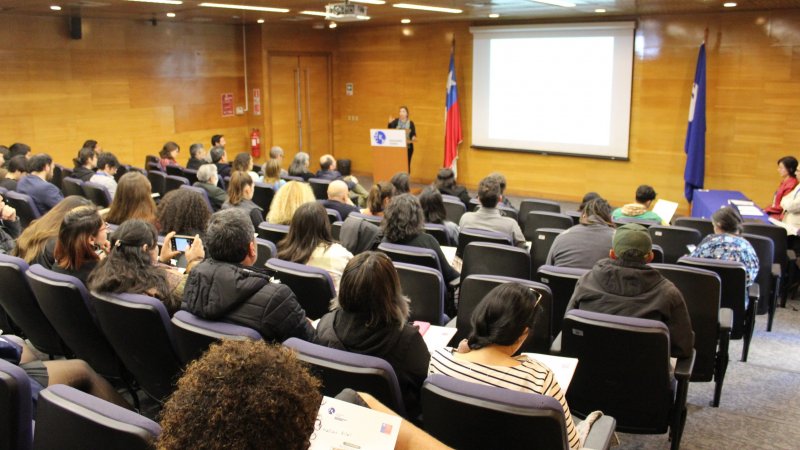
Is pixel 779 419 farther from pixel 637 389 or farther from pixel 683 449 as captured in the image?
pixel 637 389

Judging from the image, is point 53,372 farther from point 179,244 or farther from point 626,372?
point 626,372

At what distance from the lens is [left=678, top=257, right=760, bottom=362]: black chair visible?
14.5ft

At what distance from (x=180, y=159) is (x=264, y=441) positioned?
11.4 metres

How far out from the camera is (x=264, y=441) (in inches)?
46.9

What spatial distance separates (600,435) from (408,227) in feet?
8.11

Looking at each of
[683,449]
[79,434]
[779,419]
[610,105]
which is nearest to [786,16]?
[610,105]

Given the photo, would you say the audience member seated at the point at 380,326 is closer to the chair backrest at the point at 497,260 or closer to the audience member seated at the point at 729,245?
the chair backrest at the point at 497,260

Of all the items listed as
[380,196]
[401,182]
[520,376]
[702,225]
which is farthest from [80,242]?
[702,225]

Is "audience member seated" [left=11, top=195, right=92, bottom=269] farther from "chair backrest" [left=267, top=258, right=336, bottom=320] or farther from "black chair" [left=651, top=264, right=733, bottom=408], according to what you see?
"black chair" [left=651, top=264, right=733, bottom=408]

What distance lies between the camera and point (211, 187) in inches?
274

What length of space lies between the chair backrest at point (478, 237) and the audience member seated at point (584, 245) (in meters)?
0.42

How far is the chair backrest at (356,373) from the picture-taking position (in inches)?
93.7

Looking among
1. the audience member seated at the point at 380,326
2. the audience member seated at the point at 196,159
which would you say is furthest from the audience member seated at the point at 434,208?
the audience member seated at the point at 196,159

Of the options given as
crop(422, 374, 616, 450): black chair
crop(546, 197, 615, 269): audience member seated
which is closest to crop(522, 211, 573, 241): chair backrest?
crop(546, 197, 615, 269): audience member seated
